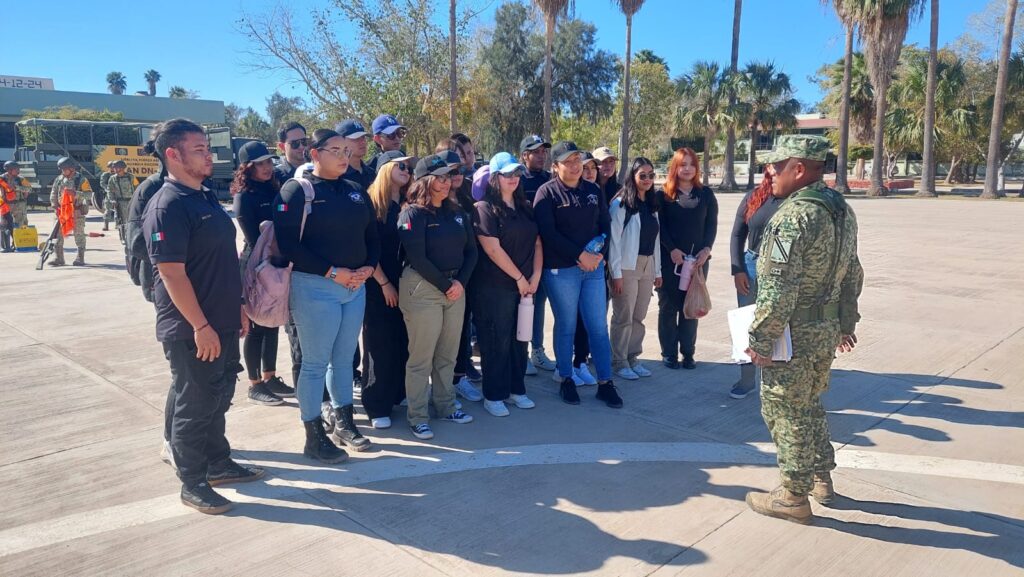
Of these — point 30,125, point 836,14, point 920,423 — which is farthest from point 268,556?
point 836,14

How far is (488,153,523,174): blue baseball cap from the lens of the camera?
4582 mm

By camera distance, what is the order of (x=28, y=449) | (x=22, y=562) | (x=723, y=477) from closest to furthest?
1. (x=22, y=562)
2. (x=723, y=477)
3. (x=28, y=449)

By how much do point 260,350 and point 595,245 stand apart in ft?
8.57

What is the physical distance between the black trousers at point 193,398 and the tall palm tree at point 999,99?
31.6m

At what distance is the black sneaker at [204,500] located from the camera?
343 centimetres

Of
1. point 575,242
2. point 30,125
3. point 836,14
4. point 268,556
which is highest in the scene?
point 836,14

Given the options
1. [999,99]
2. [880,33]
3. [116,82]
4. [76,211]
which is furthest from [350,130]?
[116,82]

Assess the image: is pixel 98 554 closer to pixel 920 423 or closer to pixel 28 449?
pixel 28 449

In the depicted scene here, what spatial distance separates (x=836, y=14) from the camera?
31.3 m

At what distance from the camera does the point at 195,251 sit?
10.9 feet

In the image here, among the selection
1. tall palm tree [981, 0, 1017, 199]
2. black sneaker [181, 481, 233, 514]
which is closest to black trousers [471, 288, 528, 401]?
black sneaker [181, 481, 233, 514]

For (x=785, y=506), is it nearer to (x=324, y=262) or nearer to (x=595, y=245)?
(x=595, y=245)

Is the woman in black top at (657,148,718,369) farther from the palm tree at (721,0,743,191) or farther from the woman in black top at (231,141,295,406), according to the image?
the palm tree at (721,0,743,191)

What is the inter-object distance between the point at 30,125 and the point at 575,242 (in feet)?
85.6
